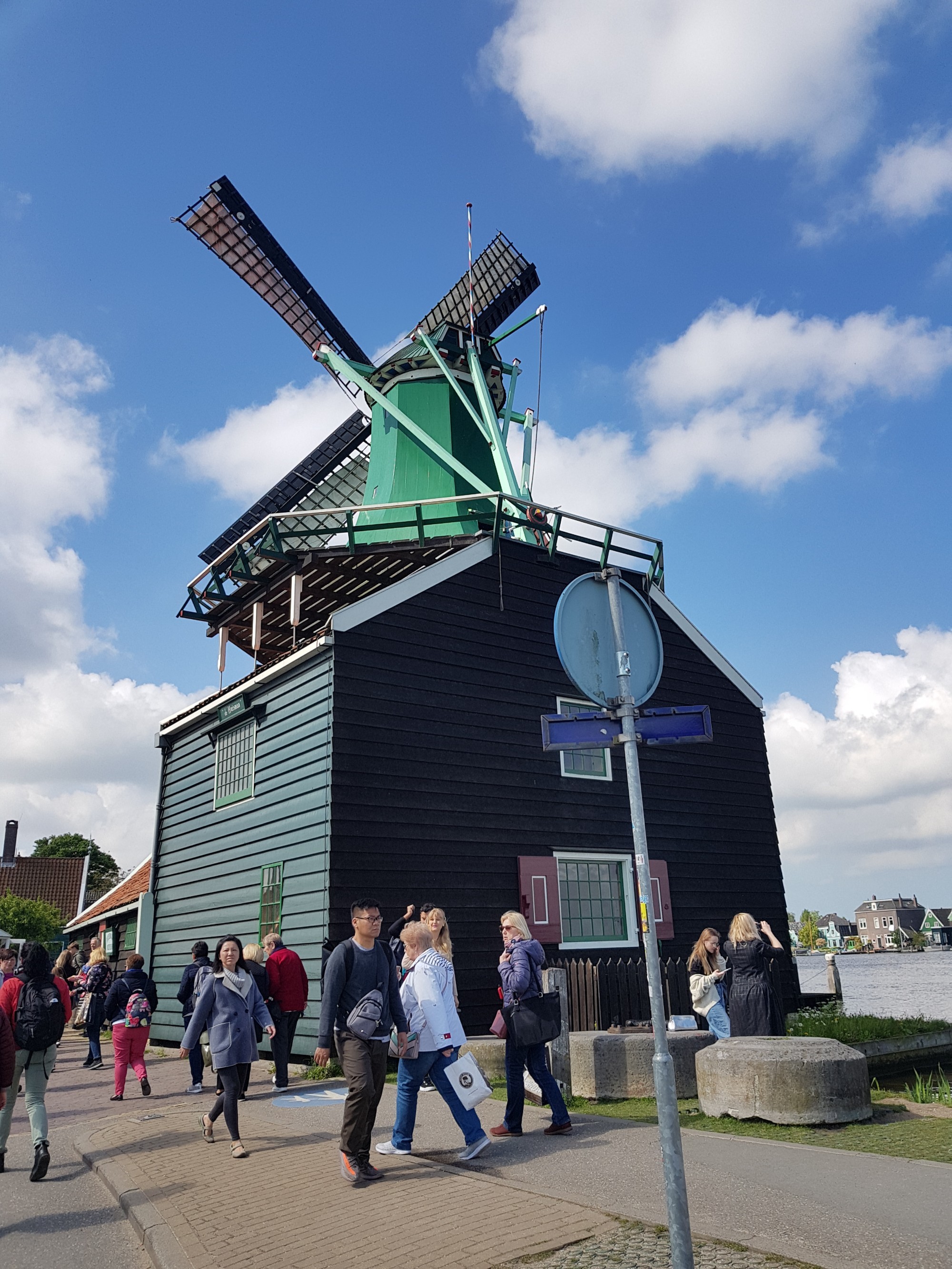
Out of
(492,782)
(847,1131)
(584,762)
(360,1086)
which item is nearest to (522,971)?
(360,1086)

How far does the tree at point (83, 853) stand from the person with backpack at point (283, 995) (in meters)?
63.5

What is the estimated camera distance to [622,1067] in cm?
1010

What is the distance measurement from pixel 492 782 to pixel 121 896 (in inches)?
642

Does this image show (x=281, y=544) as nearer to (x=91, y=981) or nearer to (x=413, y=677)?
(x=413, y=677)

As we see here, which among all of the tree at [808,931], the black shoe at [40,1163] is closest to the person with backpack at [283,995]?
the black shoe at [40,1163]

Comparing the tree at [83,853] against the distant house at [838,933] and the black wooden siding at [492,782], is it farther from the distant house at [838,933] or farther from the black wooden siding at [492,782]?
the distant house at [838,933]

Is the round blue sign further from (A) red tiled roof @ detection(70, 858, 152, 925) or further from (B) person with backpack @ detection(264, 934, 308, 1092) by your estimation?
(A) red tiled roof @ detection(70, 858, 152, 925)

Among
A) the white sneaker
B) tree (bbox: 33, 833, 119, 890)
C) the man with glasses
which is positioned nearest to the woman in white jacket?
the white sneaker

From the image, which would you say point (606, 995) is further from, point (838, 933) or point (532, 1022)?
point (838, 933)

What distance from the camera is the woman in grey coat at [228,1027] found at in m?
7.83

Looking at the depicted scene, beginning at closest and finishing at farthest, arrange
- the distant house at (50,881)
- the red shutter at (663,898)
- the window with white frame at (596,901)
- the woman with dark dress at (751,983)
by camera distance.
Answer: the woman with dark dress at (751,983)
the window with white frame at (596,901)
the red shutter at (663,898)
the distant house at (50,881)

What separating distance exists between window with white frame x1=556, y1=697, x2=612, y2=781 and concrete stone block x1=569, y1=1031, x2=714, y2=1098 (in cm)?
678

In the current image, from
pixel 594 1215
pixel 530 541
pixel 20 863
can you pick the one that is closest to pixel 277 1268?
pixel 594 1215

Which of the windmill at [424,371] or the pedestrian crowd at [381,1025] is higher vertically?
the windmill at [424,371]
